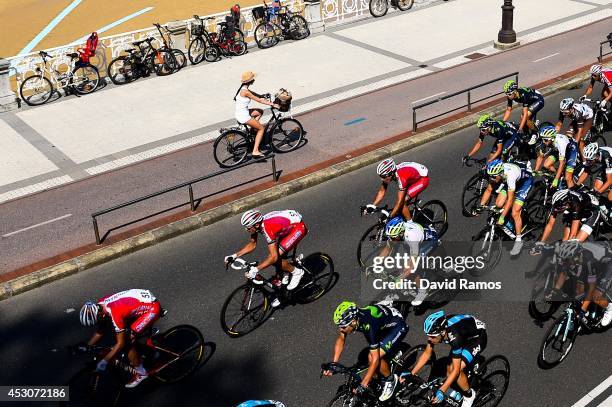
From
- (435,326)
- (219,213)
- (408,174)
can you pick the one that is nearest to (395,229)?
(408,174)

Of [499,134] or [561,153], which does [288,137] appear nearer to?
[499,134]

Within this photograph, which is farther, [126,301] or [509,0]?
[509,0]

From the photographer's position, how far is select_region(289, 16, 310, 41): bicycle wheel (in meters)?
27.5

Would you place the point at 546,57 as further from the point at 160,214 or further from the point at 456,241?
the point at 160,214

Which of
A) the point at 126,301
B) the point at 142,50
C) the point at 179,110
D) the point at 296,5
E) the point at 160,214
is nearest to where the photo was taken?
the point at 126,301

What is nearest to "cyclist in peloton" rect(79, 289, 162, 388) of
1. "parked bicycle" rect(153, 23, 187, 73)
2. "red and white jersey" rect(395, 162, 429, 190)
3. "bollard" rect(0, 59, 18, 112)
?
"red and white jersey" rect(395, 162, 429, 190)

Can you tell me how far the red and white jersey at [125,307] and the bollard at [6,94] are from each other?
13.5 m

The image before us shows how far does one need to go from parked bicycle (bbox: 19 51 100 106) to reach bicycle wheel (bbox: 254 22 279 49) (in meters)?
5.80

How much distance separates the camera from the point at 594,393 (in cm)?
1112

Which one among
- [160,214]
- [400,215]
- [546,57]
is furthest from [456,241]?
[546,57]

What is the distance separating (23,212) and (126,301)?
22.8 feet

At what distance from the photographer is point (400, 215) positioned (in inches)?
565

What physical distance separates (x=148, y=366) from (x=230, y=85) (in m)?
13.8

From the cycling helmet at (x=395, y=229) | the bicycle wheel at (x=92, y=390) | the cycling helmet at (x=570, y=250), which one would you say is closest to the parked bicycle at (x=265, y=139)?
the cycling helmet at (x=395, y=229)
